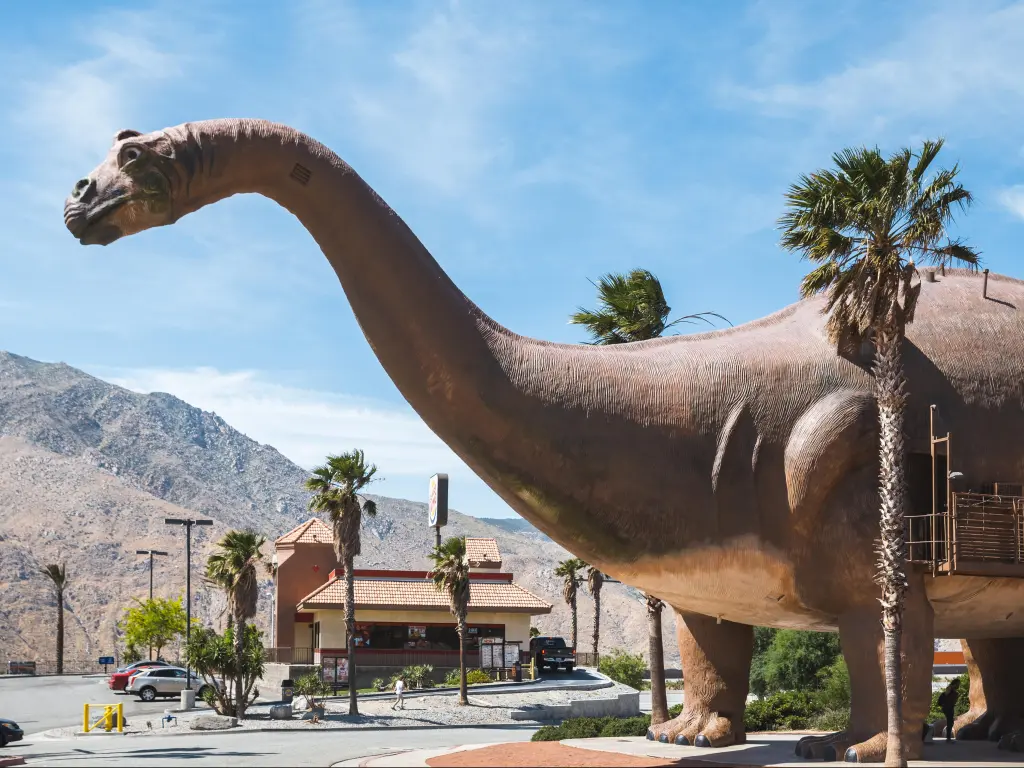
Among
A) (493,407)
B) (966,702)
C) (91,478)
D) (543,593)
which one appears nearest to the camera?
(493,407)

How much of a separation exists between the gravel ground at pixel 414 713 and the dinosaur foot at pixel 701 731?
60.3 feet

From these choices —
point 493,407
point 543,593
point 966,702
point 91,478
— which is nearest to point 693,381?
point 493,407

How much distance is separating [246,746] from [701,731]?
13.8 metres

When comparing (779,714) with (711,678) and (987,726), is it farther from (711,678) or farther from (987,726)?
(711,678)

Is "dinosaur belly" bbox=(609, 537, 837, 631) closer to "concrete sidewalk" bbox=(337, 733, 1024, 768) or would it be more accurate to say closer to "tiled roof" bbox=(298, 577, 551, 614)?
"concrete sidewalk" bbox=(337, 733, 1024, 768)

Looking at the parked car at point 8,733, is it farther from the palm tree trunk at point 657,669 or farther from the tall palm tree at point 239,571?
the palm tree trunk at point 657,669

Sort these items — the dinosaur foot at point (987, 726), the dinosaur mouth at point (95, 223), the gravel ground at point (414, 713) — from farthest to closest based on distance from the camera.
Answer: the gravel ground at point (414, 713), the dinosaur foot at point (987, 726), the dinosaur mouth at point (95, 223)

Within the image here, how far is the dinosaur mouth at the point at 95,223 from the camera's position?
1205cm

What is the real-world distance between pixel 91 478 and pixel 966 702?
178 metres

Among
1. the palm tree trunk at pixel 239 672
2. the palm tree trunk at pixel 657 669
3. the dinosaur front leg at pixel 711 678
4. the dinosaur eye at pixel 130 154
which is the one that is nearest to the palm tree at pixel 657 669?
the palm tree trunk at pixel 657 669

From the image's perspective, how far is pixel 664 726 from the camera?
1672cm

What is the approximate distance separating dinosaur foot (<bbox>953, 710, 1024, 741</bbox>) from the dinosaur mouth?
546 inches

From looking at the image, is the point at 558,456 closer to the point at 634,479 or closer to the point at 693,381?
the point at 634,479

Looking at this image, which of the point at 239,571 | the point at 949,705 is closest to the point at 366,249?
the point at 949,705
